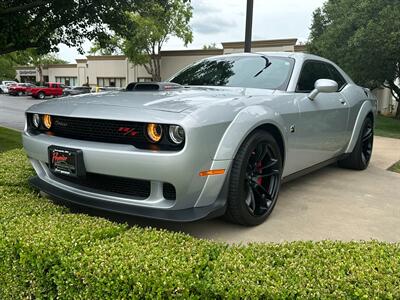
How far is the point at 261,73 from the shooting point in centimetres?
393

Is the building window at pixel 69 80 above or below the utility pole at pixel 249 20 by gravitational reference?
below

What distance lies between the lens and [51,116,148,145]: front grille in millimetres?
2637

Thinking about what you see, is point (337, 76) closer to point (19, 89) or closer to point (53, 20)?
point (53, 20)

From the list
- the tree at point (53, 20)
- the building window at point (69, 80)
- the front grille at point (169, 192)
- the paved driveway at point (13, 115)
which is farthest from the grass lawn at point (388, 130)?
the building window at point (69, 80)

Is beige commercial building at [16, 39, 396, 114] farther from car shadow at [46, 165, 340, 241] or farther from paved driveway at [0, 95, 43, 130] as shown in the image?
car shadow at [46, 165, 340, 241]

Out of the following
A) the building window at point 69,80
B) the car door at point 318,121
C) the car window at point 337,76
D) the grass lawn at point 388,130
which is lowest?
the building window at point 69,80

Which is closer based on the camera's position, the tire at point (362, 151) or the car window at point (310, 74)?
the car window at point (310, 74)

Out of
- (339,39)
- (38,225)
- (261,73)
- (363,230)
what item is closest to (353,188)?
(363,230)

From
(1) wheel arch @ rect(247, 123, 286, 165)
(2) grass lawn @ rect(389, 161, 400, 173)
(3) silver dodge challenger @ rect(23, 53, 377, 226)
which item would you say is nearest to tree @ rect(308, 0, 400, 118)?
(2) grass lawn @ rect(389, 161, 400, 173)

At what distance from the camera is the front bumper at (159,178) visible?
248 cm

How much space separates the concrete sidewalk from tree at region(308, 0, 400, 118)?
8699 millimetres

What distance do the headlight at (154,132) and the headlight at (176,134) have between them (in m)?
0.08

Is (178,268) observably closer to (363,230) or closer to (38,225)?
(38,225)

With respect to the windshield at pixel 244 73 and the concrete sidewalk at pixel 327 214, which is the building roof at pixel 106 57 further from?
the concrete sidewalk at pixel 327 214
